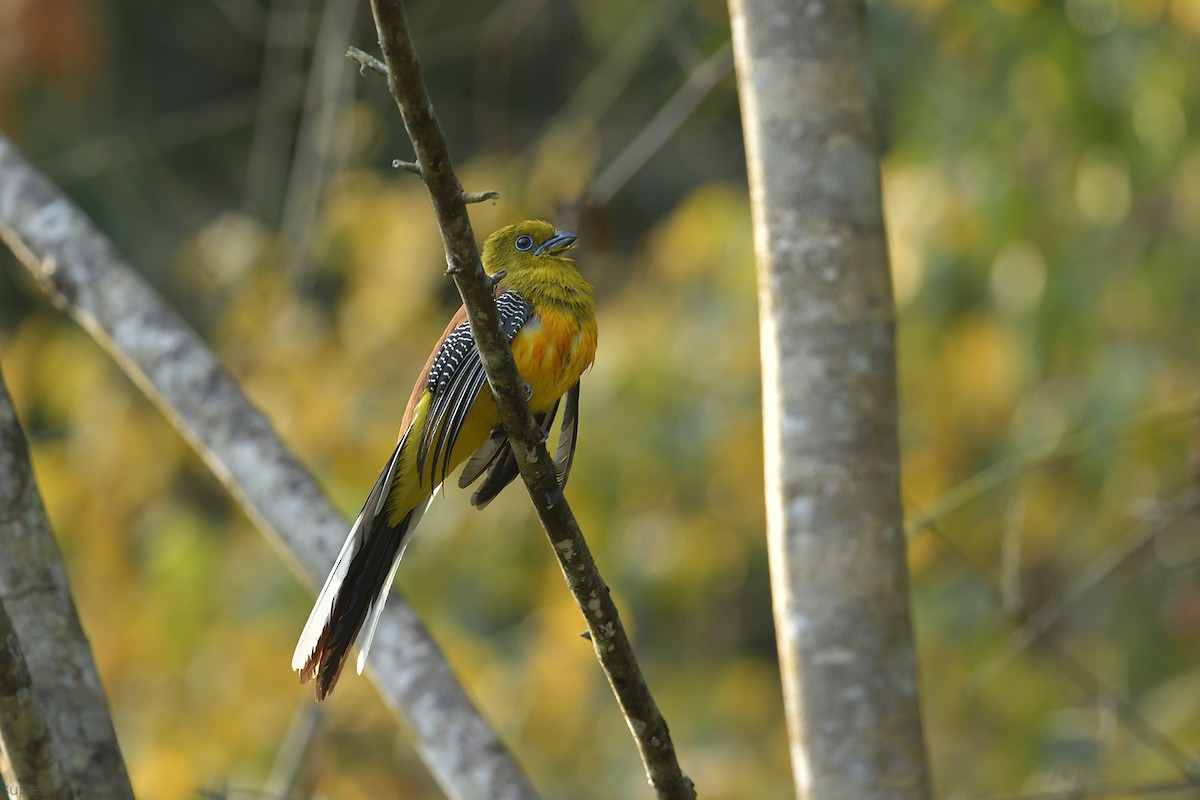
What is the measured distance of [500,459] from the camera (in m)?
3.19

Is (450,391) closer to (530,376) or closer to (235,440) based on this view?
(530,376)

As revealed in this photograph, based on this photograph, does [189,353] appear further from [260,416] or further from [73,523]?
[73,523]

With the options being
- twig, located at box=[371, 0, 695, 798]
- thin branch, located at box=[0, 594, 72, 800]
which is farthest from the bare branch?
thin branch, located at box=[0, 594, 72, 800]

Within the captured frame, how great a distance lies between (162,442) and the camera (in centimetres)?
757

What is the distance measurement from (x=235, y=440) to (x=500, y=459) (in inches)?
31.1

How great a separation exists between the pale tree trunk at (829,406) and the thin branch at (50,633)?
142 cm

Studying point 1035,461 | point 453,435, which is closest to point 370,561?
point 453,435

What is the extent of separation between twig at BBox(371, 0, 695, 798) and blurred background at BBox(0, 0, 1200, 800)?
74.9 inches

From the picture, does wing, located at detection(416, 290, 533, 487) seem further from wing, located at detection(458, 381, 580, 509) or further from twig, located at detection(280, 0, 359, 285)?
twig, located at detection(280, 0, 359, 285)

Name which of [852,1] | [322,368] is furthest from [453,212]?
[322,368]

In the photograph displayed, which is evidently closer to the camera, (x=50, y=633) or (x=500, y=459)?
(x=50, y=633)

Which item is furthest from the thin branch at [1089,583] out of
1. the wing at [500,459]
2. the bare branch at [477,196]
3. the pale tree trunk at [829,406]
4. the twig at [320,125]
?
the twig at [320,125]

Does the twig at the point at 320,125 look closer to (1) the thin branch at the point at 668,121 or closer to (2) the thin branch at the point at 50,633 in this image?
(1) the thin branch at the point at 668,121

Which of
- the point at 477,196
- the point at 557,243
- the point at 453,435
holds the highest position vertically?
the point at 557,243
